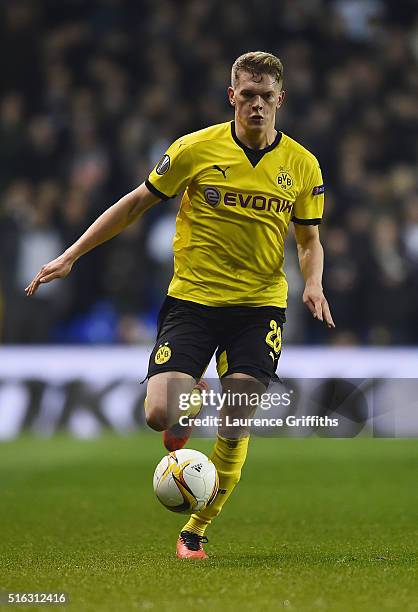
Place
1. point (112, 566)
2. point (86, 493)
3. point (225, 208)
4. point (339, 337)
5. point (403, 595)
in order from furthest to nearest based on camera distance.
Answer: point (339, 337) → point (86, 493) → point (225, 208) → point (112, 566) → point (403, 595)

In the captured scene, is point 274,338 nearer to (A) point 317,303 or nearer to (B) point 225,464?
(A) point 317,303

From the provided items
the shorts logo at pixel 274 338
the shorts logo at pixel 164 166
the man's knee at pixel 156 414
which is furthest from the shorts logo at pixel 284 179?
the man's knee at pixel 156 414

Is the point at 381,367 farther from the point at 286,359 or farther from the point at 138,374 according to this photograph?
the point at 138,374

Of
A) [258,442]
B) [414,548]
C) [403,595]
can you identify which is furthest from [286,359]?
[403,595]

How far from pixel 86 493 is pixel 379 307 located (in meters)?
5.57

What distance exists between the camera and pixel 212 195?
6.06 meters

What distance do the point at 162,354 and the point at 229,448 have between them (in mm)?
581

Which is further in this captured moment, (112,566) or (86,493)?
(86,493)

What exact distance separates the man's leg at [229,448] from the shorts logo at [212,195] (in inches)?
33.9

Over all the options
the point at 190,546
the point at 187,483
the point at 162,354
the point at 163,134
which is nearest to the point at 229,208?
the point at 162,354

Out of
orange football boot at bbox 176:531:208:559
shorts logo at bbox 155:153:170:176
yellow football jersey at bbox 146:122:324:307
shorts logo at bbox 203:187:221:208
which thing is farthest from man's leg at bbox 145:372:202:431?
shorts logo at bbox 155:153:170:176

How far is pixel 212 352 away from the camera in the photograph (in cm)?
608

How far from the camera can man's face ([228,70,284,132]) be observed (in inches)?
231

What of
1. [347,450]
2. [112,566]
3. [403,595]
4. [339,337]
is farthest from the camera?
[339,337]
